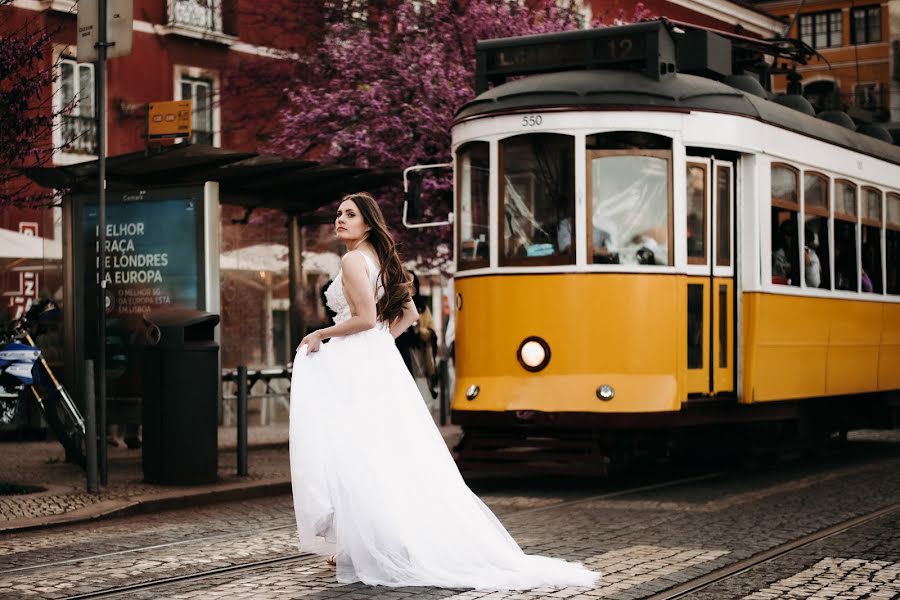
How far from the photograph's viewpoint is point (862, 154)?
1454cm

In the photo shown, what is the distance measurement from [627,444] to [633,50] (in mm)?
3087

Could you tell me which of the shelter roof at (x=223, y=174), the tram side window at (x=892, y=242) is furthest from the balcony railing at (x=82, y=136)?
the tram side window at (x=892, y=242)

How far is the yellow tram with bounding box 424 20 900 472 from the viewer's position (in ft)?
37.8

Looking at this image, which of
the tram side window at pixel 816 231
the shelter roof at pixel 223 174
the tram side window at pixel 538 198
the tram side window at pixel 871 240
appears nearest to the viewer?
the tram side window at pixel 538 198

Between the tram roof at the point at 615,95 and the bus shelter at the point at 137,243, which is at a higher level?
the tram roof at the point at 615,95

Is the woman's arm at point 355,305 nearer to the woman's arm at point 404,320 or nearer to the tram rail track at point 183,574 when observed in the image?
the woman's arm at point 404,320

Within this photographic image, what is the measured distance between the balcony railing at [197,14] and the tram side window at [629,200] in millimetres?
18118

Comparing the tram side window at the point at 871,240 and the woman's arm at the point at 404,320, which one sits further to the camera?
the tram side window at the point at 871,240

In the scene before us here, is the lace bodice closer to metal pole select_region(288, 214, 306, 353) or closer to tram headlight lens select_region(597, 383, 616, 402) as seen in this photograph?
tram headlight lens select_region(597, 383, 616, 402)

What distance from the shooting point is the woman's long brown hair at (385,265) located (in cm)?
739

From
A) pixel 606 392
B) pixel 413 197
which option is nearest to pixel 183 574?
pixel 606 392

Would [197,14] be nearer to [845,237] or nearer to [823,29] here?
[845,237]

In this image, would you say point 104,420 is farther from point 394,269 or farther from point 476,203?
point 394,269

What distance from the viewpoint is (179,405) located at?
11.7 metres
